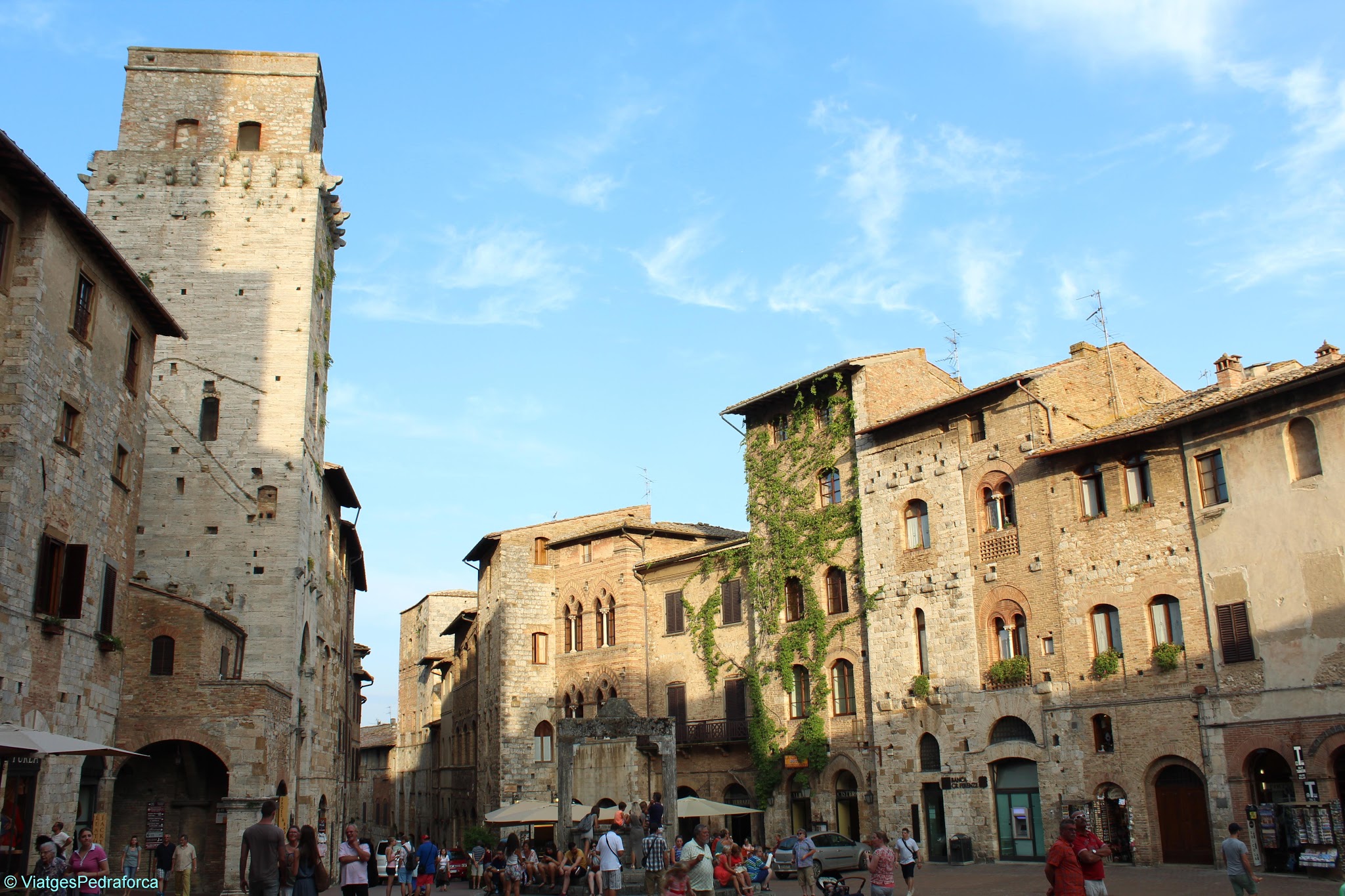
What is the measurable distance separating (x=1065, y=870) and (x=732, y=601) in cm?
2804

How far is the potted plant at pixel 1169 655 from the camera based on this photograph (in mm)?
26984

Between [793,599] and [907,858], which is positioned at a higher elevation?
[793,599]

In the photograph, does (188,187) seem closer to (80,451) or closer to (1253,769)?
(80,451)

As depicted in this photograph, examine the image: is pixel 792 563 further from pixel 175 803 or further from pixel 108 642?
pixel 108 642

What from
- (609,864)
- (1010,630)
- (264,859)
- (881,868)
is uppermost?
(1010,630)

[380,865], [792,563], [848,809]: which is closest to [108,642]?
[380,865]

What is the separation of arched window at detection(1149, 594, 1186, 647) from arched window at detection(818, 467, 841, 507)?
11298 mm

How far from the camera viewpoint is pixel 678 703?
1603 inches

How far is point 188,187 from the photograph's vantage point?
3300 centimetres

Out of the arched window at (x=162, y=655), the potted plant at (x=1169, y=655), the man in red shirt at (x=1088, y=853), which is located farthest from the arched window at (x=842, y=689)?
the man in red shirt at (x=1088, y=853)

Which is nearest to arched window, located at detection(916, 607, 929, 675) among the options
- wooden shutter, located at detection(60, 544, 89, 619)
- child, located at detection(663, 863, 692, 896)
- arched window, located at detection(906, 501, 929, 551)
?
arched window, located at detection(906, 501, 929, 551)

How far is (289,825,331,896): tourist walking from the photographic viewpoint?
12.0 metres

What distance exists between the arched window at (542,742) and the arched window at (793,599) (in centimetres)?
1250

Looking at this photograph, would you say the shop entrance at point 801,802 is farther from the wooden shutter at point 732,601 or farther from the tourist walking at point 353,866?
the tourist walking at point 353,866
